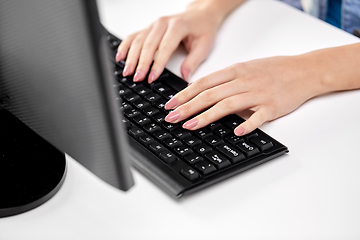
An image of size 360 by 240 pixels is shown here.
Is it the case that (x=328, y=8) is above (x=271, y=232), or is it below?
below

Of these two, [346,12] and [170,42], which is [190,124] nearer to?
[170,42]

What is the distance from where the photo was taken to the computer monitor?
37 cm

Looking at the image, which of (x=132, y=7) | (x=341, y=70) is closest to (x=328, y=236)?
(x=341, y=70)

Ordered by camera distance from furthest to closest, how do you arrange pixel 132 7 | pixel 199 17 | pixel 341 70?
1. pixel 132 7
2. pixel 199 17
3. pixel 341 70

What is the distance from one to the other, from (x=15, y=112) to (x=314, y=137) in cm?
38

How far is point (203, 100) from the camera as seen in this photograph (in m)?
0.67

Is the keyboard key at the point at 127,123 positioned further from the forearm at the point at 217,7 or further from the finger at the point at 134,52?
the forearm at the point at 217,7

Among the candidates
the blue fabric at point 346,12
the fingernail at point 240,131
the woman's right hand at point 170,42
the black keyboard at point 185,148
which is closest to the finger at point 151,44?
the woman's right hand at point 170,42

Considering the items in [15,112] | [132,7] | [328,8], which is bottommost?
[328,8]

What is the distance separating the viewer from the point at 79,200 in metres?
0.54

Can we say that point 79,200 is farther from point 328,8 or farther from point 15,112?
point 328,8

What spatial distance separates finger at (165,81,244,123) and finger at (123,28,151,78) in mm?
145

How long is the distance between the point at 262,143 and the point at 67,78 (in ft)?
0.89

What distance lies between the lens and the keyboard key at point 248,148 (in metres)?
0.57
